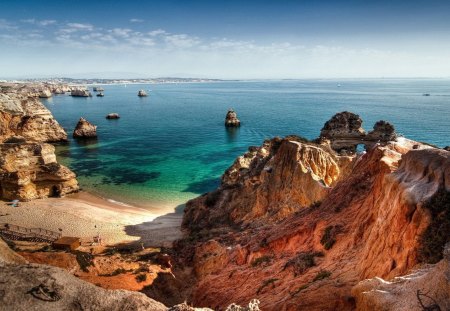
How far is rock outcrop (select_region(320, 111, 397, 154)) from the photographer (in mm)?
53331

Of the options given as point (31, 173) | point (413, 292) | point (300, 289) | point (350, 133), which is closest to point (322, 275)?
point (300, 289)

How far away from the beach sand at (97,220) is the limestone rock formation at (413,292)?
83.5 feet

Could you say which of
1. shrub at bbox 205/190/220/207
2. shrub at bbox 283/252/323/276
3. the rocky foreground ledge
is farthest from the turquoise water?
shrub at bbox 283/252/323/276

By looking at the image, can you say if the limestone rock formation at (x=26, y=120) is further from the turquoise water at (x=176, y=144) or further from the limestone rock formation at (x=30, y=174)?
the limestone rock formation at (x=30, y=174)

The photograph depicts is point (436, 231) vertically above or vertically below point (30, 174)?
above

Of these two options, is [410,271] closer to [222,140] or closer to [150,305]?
[150,305]

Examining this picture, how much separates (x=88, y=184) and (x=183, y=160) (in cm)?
2085

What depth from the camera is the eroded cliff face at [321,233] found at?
10586mm

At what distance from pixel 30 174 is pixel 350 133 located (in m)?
49.5

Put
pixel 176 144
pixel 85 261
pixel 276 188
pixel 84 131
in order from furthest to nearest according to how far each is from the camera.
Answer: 1. pixel 84 131
2. pixel 176 144
3. pixel 276 188
4. pixel 85 261

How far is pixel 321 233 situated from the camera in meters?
16.1

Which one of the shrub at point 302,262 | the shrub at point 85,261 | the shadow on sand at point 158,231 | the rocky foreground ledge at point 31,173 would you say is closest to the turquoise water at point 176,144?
the rocky foreground ledge at point 31,173

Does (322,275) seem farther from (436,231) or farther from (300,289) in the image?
(436,231)

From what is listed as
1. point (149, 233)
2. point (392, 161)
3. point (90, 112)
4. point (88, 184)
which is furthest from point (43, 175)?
point (90, 112)
